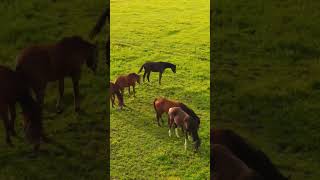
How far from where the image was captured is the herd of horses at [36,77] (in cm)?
832

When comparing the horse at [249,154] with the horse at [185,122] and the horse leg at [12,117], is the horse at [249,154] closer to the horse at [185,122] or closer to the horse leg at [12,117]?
the horse at [185,122]

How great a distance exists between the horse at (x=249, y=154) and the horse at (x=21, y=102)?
3.10 m

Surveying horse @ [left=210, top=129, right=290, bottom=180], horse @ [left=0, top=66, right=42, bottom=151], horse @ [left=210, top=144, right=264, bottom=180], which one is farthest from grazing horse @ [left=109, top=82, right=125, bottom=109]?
horse @ [left=210, top=144, right=264, bottom=180]

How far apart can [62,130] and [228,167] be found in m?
4.29

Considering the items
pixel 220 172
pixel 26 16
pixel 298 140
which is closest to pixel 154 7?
pixel 26 16

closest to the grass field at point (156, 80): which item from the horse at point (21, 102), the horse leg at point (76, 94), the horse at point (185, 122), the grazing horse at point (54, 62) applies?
the horse at point (185, 122)

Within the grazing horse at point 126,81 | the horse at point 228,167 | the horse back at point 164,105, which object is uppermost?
the grazing horse at point 126,81

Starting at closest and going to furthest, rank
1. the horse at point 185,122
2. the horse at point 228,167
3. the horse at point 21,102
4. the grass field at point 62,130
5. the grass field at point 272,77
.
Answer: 1. the horse at point 228,167
2. the horse at point 21,102
3. the grass field at point 62,130
4. the horse at point 185,122
5. the grass field at point 272,77

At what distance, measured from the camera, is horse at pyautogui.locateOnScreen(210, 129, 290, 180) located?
266 inches

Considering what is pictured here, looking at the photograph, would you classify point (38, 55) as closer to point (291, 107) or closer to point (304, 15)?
point (291, 107)

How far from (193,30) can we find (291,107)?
25.4 feet

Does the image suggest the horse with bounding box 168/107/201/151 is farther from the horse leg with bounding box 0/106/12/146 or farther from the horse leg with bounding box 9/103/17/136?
the horse leg with bounding box 0/106/12/146

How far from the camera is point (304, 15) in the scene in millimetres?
19031

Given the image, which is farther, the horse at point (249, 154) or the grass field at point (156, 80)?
the grass field at point (156, 80)
